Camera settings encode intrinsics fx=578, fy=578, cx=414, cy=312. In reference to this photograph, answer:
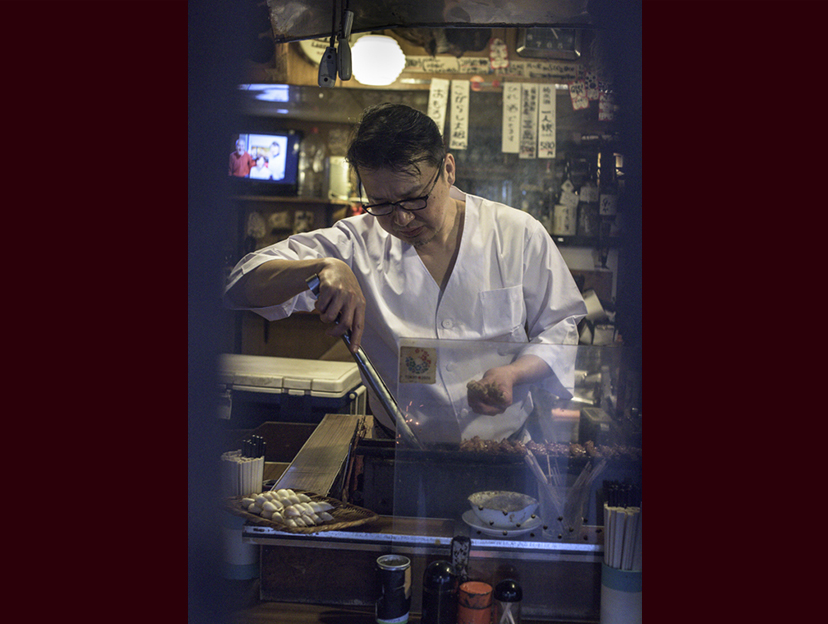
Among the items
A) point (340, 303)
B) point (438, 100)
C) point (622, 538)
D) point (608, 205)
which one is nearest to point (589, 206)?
point (608, 205)

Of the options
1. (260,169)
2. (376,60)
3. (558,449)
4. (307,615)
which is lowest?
(307,615)

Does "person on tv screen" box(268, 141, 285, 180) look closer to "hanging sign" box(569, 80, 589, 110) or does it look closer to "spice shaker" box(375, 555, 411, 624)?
"hanging sign" box(569, 80, 589, 110)

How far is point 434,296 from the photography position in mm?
1398

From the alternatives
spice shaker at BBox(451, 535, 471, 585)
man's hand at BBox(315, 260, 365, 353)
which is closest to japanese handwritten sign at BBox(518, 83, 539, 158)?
man's hand at BBox(315, 260, 365, 353)

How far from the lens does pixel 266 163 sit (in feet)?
4.72

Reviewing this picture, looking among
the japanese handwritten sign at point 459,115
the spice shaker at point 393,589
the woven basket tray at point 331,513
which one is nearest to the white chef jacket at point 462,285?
the japanese handwritten sign at point 459,115

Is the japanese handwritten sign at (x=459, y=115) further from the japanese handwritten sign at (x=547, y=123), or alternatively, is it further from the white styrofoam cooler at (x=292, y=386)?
the white styrofoam cooler at (x=292, y=386)

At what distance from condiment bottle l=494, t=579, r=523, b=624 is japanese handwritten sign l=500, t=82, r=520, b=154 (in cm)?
94

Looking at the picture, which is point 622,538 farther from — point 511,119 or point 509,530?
point 511,119

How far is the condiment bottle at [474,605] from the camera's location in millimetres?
1100

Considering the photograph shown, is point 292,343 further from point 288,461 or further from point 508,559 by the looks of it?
point 508,559

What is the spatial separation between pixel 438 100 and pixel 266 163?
0.45m

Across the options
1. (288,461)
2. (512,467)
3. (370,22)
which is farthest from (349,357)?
(370,22)

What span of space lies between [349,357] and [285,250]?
0.42 m
